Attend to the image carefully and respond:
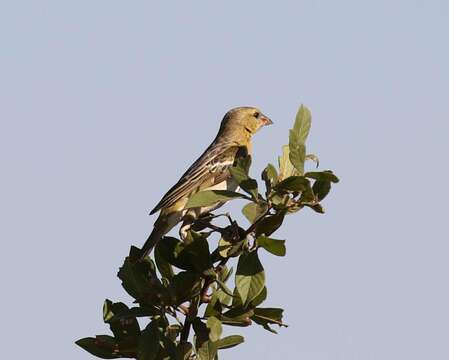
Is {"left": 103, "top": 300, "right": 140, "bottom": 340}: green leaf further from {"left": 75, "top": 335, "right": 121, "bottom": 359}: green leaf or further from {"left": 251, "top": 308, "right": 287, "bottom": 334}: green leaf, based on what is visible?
{"left": 251, "top": 308, "right": 287, "bottom": 334}: green leaf

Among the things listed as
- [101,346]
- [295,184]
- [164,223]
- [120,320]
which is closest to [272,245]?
[295,184]

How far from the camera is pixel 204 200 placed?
4086 millimetres

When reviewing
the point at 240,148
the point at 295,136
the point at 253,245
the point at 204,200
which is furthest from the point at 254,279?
the point at 240,148

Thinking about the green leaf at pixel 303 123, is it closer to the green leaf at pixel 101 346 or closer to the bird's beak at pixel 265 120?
the green leaf at pixel 101 346

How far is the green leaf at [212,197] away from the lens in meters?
4.04

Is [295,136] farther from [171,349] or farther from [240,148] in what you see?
[240,148]

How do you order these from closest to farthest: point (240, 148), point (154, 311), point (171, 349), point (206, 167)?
point (171, 349) → point (154, 311) → point (206, 167) → point (240, 148)

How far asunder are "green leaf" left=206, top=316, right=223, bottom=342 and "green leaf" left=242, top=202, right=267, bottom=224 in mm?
502

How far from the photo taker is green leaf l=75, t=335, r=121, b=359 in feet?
13.7

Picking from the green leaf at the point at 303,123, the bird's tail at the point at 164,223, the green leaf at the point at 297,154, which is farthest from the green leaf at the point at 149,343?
the bird's tail at the point at 164,223

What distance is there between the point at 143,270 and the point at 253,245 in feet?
2.04

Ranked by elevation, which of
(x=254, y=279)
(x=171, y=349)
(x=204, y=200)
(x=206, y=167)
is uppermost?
(x=206, y=167)

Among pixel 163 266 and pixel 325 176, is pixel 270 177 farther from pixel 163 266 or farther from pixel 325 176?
pixel 163 266

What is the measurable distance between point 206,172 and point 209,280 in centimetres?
Result: 373
